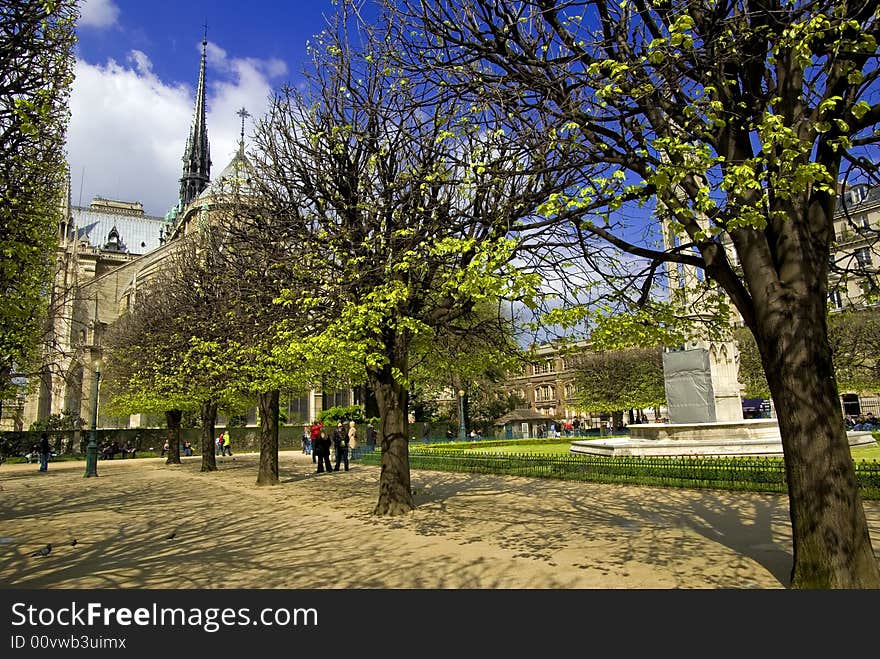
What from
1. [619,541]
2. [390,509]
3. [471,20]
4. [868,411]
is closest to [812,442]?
[619,541]

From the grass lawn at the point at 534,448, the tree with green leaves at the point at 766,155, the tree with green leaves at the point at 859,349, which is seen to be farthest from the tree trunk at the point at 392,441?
the tree with green leaves at the point at 859,349

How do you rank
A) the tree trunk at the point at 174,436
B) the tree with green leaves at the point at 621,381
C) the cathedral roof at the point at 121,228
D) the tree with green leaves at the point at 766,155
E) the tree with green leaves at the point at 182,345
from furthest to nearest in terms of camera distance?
1. the cathedral roof at the point at 121,228
2. the tree with green leaves at the point at 621,381
3. the tree trunk at the point at 174,436
4. the tree with green leaves at the point at 182,345
5. the tree with green leaves at the point at 766,155

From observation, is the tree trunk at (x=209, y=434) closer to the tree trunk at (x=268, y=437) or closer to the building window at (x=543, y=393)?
the tree trunk at (x=268, y=437)

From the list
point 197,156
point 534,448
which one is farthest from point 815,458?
point 197,156

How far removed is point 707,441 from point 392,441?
463 inches

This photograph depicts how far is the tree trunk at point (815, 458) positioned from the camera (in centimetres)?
545

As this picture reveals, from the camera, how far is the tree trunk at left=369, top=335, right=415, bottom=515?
12.0 metres

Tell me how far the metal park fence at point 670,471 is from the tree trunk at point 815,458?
6.50 meters

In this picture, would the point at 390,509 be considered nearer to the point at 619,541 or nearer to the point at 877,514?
the point at 619,541

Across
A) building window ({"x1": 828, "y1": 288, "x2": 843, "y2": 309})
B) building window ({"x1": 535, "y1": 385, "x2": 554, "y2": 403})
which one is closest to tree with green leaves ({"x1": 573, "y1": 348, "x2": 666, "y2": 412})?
building window ({"x1": 828, "y1": 288, "x2": 843, "y2": 309})

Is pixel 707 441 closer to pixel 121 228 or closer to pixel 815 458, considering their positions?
pixel 815 458

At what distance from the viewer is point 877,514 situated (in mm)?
10070

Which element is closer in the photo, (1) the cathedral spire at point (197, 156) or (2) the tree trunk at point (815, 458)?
(2) the tree trunk at point (815, 458)

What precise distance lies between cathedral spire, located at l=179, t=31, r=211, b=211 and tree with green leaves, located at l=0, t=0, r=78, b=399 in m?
87.1
